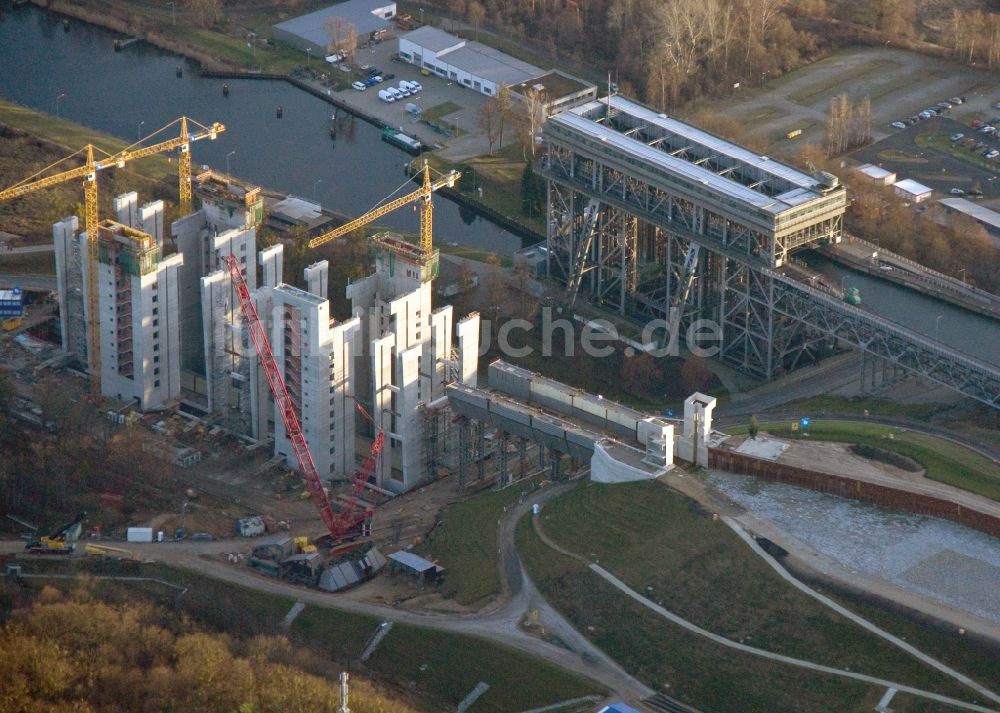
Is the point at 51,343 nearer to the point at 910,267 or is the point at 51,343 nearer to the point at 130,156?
the point at 130,156

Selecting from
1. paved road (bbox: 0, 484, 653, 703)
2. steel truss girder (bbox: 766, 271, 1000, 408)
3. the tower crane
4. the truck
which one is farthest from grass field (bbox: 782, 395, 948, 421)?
the truck

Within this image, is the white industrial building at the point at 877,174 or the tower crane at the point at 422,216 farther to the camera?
the white industrial building at the point at 877,174

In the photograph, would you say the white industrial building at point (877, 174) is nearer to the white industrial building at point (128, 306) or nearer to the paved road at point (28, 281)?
the white industrial building at point (128, 306)

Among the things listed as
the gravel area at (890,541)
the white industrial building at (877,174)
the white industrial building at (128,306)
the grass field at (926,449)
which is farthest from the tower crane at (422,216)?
the white industrial building at (877,174)

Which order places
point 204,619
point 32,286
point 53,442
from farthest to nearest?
point 32,286 → point 53,442 → point 204,619

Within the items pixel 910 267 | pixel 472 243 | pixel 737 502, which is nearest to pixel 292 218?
pixel 472 243

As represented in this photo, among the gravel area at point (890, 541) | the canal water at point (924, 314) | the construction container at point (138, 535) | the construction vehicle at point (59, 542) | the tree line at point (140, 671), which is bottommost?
the construction container at point (138, 535)

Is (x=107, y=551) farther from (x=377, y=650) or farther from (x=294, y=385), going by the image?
(x=294, y=385)
